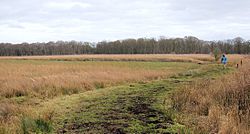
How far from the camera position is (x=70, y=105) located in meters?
10.4

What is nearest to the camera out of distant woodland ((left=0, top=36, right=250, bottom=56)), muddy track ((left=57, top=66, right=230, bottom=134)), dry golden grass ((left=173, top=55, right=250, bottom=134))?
dry golden grass ((left=173, top=55, right=250, bottom=134))

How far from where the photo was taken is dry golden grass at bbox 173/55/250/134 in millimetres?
5957

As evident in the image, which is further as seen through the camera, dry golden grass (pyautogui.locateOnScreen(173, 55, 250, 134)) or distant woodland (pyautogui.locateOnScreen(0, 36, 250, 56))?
distant woodland (pyautogui.locateOnScreen(0, 36, 250, 56))

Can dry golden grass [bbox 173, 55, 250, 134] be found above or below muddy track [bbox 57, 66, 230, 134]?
above

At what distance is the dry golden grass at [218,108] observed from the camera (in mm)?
5957

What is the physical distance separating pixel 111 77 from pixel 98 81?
188 cm

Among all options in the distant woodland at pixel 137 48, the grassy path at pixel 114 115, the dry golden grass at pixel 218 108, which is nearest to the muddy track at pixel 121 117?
the grassy path at pixel 114 115

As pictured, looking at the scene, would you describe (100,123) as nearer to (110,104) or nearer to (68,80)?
(110,104)

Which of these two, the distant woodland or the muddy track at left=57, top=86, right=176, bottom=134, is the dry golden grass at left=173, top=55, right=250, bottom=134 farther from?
the distant woodland

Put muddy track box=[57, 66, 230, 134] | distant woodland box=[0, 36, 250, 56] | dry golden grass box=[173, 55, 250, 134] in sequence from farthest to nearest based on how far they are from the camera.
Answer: distant woodland box=[0, 36, 250, 56] → muddy track box=[57, 66, 230, 134] → dry golden grass box=[173, 55, 250, 134]

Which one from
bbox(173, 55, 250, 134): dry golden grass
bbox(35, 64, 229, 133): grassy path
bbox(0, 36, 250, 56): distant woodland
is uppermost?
bbox(0, 36, 250, 56): distant woodland

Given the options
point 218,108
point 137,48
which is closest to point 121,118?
point 218,108

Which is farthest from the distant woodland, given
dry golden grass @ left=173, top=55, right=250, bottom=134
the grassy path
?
dry golden grass @ left=173, top=55, right=250, bottom=134

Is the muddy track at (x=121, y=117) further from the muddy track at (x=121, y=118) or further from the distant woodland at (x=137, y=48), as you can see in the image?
the distant woodland at (x=137, y=48)
